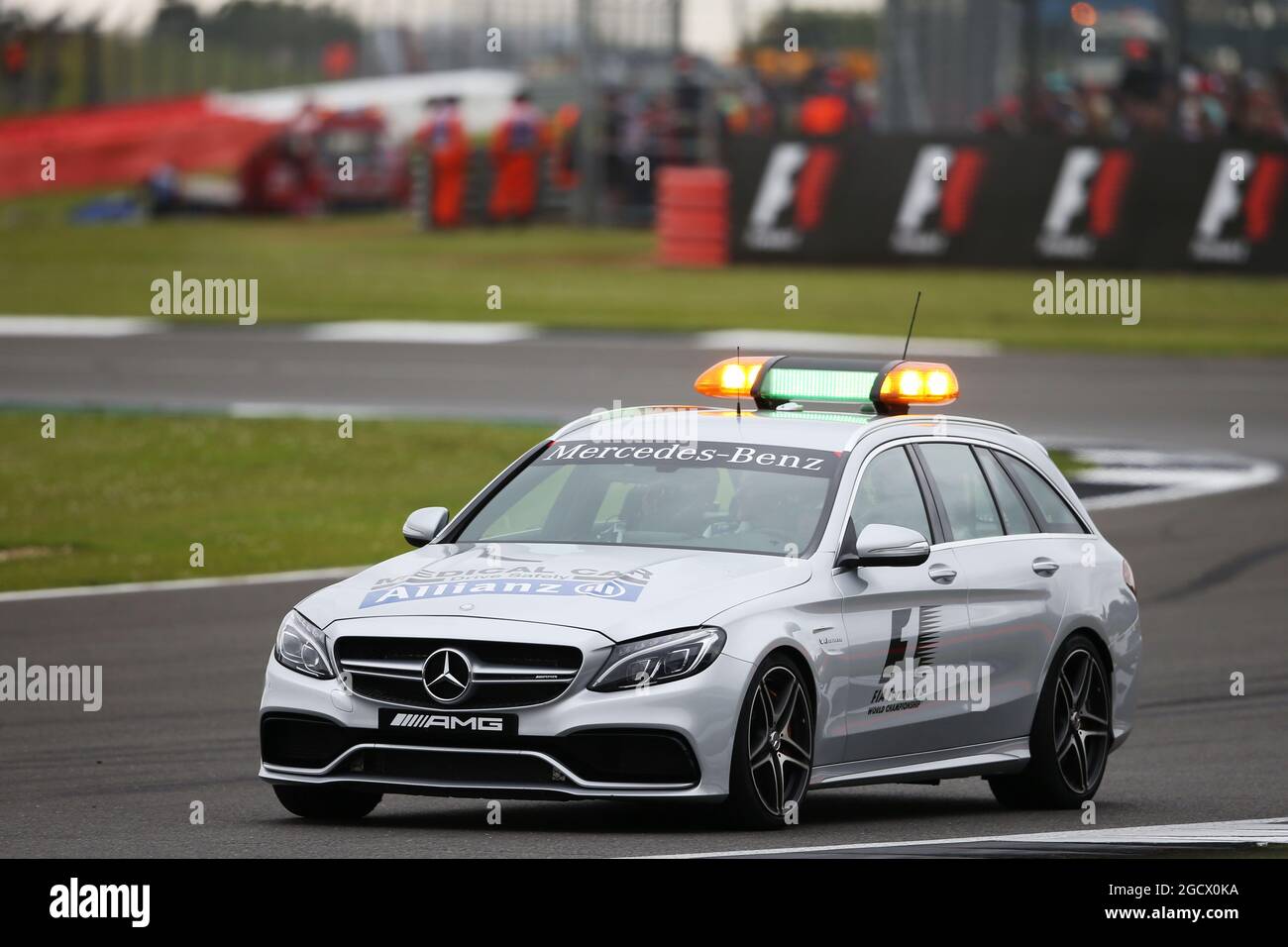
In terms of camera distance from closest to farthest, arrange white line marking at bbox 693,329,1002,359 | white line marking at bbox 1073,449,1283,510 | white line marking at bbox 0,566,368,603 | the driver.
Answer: the driver → white line marking at bbox 0,566,368,603 → white line marking at bbox 1073,449,1283,510 → white line marking at bbox 693,329,1002,359

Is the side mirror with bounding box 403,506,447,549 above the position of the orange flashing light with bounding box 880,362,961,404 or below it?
below

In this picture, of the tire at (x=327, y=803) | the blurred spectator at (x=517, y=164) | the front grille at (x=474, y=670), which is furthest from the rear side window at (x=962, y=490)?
the blurred spectator at (x=517, y=164)

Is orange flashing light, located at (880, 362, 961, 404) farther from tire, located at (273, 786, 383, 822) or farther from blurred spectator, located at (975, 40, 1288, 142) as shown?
blurred spectator, located at (975, 40, 1288, 142)

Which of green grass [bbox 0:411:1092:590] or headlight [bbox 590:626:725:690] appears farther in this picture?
green grass [bbox 0:411:1092:590]

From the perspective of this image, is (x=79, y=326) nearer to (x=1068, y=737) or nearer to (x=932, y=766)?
(x=1068, y=737)

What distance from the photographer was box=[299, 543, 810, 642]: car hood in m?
8.47

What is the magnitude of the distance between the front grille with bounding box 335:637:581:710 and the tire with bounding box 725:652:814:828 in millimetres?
621

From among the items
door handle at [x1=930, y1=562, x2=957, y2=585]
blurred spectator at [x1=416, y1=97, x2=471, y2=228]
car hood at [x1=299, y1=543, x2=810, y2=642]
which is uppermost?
blurred spectator at [x1=416, y1=97, x2=471, y2=228]

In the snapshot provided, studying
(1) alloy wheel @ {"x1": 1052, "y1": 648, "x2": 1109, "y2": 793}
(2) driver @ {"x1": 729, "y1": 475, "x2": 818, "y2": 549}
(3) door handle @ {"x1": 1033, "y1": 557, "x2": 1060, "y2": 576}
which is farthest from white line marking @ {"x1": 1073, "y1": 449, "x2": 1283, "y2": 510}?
(2) driver @ {"x1": 729, "y1": 475, "x2": 818, "y2": 549}

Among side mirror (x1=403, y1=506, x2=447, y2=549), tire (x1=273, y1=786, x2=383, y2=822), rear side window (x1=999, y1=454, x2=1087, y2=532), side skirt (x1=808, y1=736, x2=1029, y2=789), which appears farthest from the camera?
rear side window (x1=999, y1=454, x2=1087, y2=532)

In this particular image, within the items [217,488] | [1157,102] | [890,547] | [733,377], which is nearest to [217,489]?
[217,488]

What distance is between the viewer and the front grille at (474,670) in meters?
8.38

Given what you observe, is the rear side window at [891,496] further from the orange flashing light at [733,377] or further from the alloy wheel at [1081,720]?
Answer: the alloy wheel at [1081,720]
